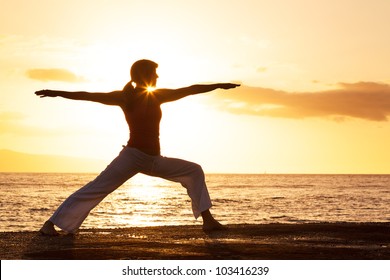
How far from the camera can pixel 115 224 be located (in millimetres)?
30953

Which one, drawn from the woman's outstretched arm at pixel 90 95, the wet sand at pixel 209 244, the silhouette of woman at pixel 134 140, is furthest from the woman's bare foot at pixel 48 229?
the woman's outstretched arm at pixel 90 95

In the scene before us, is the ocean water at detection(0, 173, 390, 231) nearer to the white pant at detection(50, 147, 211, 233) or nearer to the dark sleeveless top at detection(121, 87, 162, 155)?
the white pant at detection(50, 147, 211, 233)

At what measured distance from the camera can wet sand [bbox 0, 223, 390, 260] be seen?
7.27 meters

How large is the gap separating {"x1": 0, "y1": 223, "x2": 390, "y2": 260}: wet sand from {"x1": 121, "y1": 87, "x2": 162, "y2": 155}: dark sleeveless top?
1.31m

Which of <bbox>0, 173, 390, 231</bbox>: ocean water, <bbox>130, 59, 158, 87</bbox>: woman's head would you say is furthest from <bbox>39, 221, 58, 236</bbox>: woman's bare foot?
<bbox>0, 173, 390, 231</bbox>: ocean water

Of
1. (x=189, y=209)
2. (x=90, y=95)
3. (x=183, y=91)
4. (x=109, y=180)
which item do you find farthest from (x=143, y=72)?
(x=189, y=209)

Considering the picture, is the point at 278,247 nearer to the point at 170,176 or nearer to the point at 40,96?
the point at 170,176

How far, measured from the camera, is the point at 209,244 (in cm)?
823

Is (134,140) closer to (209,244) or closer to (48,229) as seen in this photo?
(48,229)

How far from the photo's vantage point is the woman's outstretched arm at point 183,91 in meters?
9.31

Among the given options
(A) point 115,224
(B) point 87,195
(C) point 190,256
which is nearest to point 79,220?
(B) point 87,195

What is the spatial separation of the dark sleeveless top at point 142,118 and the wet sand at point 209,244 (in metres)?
1.31

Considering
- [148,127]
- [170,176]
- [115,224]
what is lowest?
[115,224]
